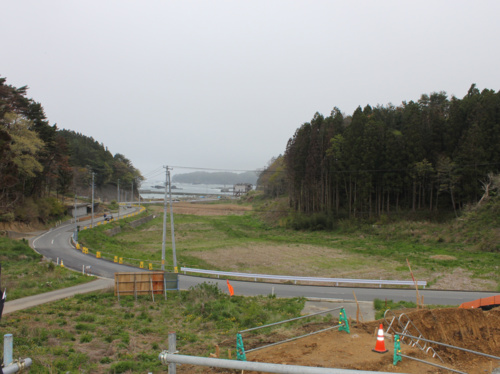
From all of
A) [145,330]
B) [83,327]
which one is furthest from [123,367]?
[83,327]

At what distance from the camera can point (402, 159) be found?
48.6 metres

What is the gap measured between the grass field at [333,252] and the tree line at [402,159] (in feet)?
18.2

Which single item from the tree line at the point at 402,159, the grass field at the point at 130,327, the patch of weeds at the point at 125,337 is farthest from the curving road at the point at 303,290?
the tree line at the point at 402,159

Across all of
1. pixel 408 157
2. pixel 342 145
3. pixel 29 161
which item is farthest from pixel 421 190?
pixel 29 161

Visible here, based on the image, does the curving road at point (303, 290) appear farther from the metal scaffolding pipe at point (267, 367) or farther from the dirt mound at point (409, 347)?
the metal scaffolding pipe at point (267, 367)

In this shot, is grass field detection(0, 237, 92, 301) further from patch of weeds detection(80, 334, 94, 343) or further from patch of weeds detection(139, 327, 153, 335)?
patch of weeds detection(139, 327, 153, 335)

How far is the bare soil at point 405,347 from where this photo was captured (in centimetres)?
772

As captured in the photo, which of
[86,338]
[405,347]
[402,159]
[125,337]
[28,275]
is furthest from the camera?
[402,159]

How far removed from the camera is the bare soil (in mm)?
7723

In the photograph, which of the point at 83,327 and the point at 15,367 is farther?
the point at 83,327

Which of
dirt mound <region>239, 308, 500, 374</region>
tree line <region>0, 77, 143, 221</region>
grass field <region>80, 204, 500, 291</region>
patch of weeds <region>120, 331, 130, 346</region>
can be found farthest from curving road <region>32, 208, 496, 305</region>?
tree line <region>0, 77, 143, 221</region>

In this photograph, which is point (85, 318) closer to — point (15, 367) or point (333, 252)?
point (15, 367)

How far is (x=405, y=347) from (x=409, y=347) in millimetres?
159

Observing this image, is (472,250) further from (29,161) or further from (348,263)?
(29,161)
